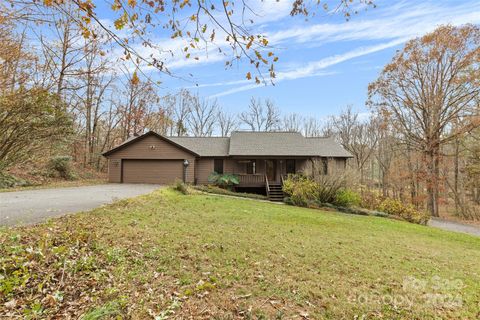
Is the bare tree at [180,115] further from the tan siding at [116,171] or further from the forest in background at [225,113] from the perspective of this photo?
the tan siding at [116,171]

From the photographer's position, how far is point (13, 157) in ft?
9.52

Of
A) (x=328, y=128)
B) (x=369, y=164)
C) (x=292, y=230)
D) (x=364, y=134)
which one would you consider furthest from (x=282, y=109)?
(x=292, y=230)

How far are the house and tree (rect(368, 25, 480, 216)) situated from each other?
5.39 m

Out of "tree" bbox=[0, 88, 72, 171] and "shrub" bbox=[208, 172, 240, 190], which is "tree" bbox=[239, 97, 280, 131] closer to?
"shrub" bbox=[208, 172, 240, 190]

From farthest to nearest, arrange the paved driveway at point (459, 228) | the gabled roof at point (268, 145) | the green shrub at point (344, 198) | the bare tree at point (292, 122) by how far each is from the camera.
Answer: the bare tree at point (292, 122)
the gabled roof at point (268, 145)
the green shrub at point (344, 198)
the paved driveway at point (459, 228)

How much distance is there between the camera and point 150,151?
19.0 metres

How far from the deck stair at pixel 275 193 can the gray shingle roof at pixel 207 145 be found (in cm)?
445

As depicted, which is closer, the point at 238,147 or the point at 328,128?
the point at 238,147

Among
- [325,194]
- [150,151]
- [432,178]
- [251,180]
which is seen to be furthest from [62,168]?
[432,178]

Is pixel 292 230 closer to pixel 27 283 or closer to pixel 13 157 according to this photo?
pixel 27 283

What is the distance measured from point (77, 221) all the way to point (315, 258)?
17.0 ft

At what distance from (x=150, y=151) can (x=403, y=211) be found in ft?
55.6

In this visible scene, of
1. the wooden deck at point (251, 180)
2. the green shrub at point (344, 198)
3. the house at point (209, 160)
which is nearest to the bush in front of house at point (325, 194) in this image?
the green shrub at point (344, 198)

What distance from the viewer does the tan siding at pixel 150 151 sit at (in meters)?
19.0
